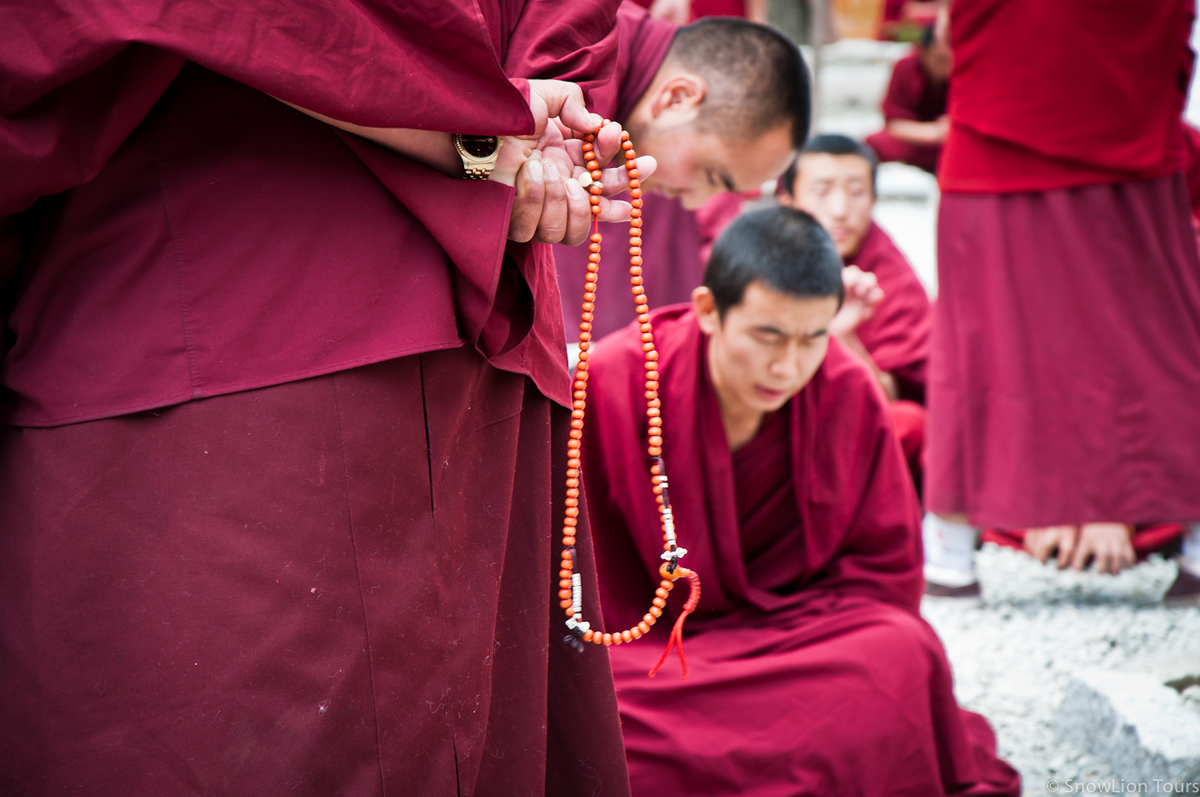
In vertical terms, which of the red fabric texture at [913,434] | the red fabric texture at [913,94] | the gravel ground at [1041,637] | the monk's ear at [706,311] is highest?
the red fabric texture at [913,94]

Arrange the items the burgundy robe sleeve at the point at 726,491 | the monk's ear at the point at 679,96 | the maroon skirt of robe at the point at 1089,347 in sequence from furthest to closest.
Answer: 1. the maroon skirt of robe at the point at 1089,347
2. the burgundy robe sleeve at the point at 726,491
3. the monk's ear at the point at 679,96

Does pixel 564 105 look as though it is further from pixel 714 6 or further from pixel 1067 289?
pixel 714 6

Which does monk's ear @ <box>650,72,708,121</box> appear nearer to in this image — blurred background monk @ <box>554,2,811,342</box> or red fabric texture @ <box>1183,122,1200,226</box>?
blurred background monk @ <box>554,2,811,342</box>

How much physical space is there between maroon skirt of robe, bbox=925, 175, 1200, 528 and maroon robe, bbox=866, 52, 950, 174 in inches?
118

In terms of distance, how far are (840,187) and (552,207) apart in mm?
3418

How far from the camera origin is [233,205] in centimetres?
92

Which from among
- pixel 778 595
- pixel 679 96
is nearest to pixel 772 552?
pixel 778 595

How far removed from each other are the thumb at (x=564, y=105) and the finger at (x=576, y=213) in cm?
6

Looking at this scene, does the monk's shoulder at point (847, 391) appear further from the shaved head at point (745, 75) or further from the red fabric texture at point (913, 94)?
the red fabric texture at point (913, 94)

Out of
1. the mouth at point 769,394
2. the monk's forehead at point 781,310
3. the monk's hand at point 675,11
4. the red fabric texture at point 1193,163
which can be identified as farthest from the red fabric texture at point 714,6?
the mouth at point 769,394

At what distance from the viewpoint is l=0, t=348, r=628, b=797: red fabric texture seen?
2.95ft

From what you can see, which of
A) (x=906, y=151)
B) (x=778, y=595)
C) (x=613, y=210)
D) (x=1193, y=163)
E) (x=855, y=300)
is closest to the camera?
(x=613, y=210)

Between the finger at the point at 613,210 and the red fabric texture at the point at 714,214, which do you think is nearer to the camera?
the finger at the point at 613,210

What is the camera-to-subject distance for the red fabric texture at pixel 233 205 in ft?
2.75
